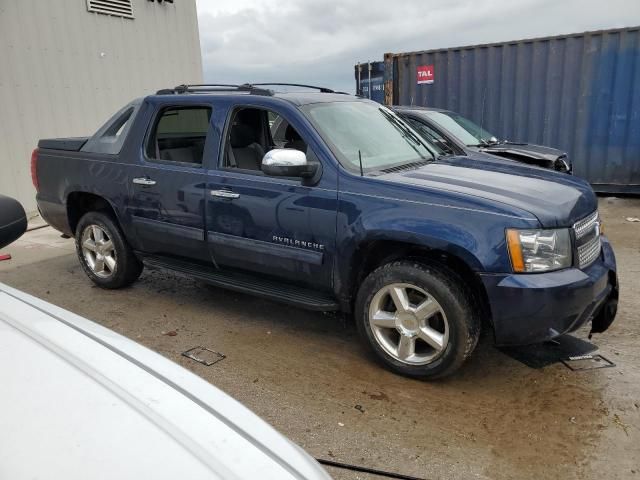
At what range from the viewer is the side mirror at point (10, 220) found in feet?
6.35

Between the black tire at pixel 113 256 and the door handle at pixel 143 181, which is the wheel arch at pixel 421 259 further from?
the black tire at pixel 113 256

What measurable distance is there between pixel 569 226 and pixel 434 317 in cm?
94

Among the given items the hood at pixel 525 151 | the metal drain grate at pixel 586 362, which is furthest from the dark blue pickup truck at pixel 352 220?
the hood at pixel 525 151

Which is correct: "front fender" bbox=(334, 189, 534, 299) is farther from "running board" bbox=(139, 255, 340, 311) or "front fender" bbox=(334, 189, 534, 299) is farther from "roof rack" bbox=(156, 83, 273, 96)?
"roof rack" bbox=(156, 83, 273, 96)

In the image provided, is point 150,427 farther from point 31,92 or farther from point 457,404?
point 31,92

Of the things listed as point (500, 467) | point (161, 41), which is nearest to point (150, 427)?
point (500, 467)

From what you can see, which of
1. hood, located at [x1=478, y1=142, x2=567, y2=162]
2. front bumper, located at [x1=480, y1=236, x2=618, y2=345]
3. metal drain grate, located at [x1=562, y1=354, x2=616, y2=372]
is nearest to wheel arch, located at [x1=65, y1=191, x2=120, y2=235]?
front bumper, located at [x1=480, y1=236, x2=618, y2=345]

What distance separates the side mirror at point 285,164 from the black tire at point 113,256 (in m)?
2.00

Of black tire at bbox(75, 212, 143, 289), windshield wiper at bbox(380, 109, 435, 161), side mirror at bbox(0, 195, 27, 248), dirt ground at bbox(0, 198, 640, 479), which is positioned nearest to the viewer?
side mirror at bbox(0, 195, 27, 248)

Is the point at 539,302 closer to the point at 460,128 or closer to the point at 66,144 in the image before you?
the point at 66,144

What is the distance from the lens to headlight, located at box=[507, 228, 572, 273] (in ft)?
9.12

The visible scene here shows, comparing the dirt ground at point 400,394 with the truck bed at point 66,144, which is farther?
the truck bed at point 66,144

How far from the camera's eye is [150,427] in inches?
48.9

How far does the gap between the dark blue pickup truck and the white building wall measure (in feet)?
14.3
